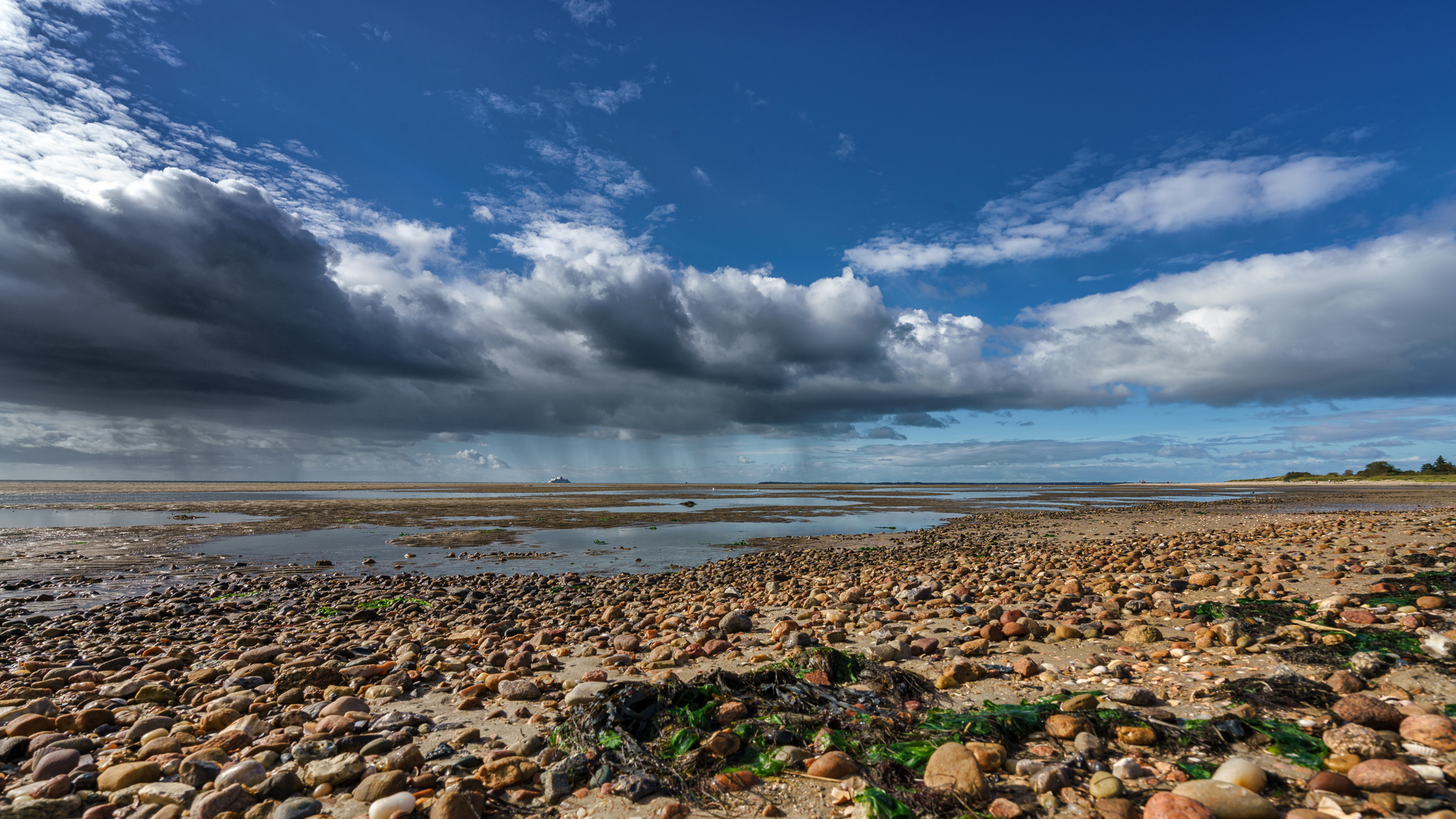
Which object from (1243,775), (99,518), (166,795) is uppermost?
(1243,775)

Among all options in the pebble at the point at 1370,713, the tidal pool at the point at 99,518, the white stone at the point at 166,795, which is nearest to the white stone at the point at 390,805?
the white stone at the point at 166,795

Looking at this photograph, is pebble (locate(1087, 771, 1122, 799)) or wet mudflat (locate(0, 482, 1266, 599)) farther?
wet mudflat (locate(0, 482, 1266, 599))

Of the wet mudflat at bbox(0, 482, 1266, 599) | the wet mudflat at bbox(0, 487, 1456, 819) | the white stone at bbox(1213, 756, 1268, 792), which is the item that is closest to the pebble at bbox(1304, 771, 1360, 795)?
the wet mudflat at bbox(0, 487, 1456, 819)

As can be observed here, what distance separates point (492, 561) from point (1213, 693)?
2042 cm

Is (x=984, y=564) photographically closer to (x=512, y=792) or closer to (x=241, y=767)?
(x=512, y=792)

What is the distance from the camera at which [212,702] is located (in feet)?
20.5

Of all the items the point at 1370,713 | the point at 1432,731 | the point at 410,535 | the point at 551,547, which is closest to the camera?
the point at 1432,731

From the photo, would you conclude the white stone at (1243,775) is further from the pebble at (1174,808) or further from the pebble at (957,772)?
the pebble at (957,772)

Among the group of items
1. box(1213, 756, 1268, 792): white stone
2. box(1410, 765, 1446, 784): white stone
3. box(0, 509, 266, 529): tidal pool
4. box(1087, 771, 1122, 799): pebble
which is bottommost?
box(0, 509, 266, 529): tidal pool

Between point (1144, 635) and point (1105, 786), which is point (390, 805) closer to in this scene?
point (1105, 786)

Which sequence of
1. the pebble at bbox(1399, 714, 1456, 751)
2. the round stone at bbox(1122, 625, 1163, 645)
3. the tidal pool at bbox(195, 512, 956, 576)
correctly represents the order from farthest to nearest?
the tidal pool at bbox(195, 512, 956, 576) → the round stone at bbox(1122, 625, 1163, 645) → the pebble at bbox(1399, 714, 1456, 751)

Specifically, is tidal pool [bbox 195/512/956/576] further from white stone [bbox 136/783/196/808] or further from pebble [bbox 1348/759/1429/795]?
pebble [bbox 1348/759/1429/795]

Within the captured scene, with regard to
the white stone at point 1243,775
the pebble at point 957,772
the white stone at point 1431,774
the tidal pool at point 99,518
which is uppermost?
the white stone at point 1431,774

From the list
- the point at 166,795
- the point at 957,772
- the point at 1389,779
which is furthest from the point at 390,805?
the point at 1389,779
